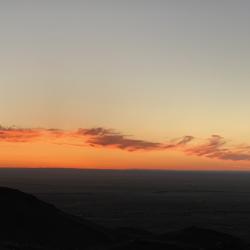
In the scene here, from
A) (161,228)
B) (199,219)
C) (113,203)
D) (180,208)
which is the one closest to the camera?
(161,228)

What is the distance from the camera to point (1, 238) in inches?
2002

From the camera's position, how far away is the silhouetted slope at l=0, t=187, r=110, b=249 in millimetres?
52763

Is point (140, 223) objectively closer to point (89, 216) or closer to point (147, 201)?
point (89, 216)

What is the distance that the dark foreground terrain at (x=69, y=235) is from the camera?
4994 centimetres

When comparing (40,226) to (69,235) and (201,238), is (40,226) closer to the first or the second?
(69,235)

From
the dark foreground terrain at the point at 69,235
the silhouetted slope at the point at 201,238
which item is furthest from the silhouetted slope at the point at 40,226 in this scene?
the silhouetted slope at the point at 201,238

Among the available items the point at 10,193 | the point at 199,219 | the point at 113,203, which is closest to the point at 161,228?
the point at 199,219

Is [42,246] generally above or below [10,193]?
below

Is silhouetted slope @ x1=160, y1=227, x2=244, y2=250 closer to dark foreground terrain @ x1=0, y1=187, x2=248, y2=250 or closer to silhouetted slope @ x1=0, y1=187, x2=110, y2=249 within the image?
dark foreground terrain @ x1=0, y1=187, x2=248, y2=250

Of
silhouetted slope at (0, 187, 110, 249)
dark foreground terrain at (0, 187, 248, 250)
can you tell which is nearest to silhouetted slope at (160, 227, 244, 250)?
dark foreground terrain at (0, 187, 248, 250)

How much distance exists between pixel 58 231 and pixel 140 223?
23.6 meters

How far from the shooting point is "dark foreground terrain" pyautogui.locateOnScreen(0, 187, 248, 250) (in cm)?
4994

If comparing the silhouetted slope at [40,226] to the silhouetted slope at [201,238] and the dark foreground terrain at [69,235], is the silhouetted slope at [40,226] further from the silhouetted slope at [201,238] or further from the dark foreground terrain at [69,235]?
the silhouetted slope at [201,238]

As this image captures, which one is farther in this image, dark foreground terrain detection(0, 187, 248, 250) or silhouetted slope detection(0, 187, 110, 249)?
silhouetted slope detection(0, 187, 110, 249)
